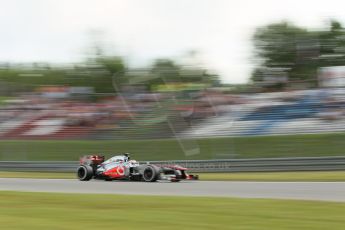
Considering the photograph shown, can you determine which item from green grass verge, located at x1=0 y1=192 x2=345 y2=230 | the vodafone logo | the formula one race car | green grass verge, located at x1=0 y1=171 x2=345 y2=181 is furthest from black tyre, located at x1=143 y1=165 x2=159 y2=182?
green grass verge, located at x1=0 y1=192 x2=345 y2=230

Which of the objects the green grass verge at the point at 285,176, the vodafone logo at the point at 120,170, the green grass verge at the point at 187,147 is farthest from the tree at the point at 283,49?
the vodafone logo at the point at 120,170

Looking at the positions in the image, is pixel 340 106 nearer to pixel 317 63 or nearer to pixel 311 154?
pixel 311 154

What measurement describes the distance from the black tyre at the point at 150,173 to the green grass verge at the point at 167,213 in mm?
4510

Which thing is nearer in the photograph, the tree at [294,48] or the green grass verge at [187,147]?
the green grass verge at [187,147]

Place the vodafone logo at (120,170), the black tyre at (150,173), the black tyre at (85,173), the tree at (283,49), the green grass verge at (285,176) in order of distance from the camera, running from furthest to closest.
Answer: the tree at (283,49) → the black tyre at (85,173) → the vodafone logo at (120,170) → the green grass verge at (285,176) → the black tyre at (150,173)

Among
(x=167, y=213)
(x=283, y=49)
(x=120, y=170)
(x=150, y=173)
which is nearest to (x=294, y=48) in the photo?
(x=283, y=49)

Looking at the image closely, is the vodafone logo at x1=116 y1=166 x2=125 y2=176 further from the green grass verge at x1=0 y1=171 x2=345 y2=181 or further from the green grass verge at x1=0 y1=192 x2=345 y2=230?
the green grass verge at x1=0 y1=192 x2=345 y2=230

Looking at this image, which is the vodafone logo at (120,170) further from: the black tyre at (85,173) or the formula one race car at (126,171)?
the black tyre at (85,173)

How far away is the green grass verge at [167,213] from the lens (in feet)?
21.1

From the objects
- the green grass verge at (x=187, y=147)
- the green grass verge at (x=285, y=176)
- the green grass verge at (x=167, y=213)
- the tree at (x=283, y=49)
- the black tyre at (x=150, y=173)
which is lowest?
the green grass verge at (x=167, y=213)

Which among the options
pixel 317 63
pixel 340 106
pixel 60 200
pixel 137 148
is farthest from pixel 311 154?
pixel 317 63

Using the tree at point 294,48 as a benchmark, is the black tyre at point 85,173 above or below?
below

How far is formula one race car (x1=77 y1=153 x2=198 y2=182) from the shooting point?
14414 millimetres

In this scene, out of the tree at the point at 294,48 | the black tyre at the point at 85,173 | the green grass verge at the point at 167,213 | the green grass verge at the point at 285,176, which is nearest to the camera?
the green grass verge at the point at 167,213
